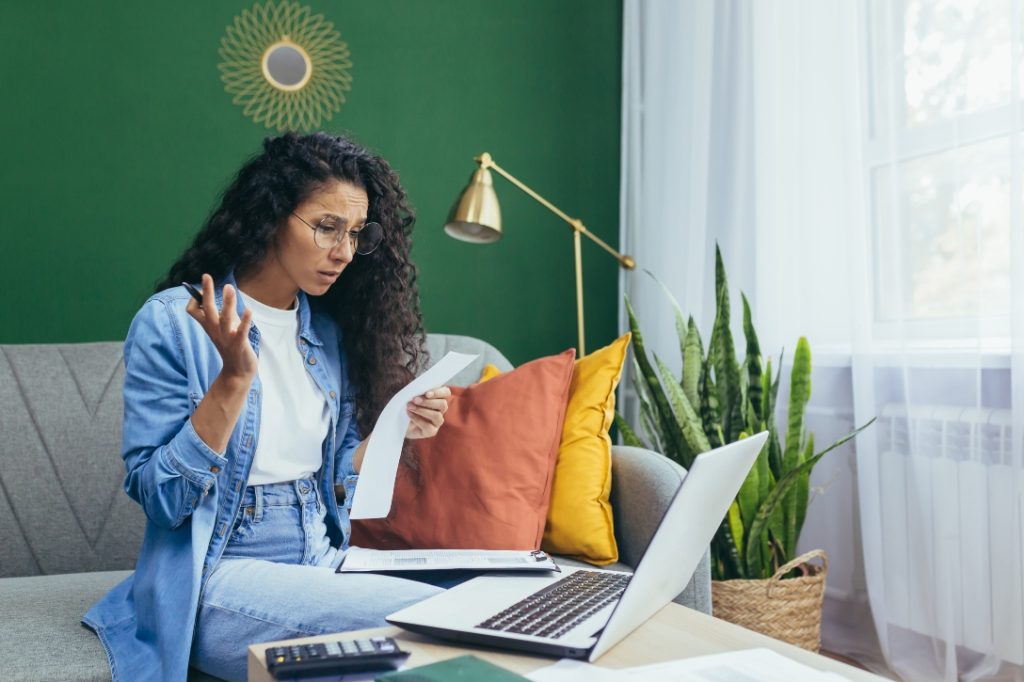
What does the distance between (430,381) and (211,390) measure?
0.30 meters

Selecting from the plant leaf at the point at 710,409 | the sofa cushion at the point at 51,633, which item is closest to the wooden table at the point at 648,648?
the sofa cushion at the point at 51,633

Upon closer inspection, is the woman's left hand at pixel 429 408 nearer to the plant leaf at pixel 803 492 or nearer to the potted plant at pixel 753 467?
the potted plant at pixel 753 467

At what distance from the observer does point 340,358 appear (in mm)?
1747

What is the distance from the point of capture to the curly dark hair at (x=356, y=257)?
5.21 feet

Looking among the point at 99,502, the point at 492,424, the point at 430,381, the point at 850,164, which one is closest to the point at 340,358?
the point at 492,424

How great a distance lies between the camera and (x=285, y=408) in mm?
1542

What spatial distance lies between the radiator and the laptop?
1219 mm

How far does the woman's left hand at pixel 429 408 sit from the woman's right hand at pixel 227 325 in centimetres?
32

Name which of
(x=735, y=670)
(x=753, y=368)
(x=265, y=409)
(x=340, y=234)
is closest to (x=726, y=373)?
(x=753, y=368)

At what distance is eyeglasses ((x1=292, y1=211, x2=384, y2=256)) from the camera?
157 cm

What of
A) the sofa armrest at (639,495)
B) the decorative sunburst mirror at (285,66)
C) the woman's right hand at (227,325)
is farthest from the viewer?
the decorative sunburst mirror at (285,66)

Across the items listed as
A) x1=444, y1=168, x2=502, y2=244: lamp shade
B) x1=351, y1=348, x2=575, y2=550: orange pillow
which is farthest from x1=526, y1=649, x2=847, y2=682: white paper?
x1=444, y1=168, x2=502, y2=244: lamp shade

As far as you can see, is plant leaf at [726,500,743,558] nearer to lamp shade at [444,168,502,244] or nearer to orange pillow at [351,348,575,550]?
orange pillow at [351,348,575,550]

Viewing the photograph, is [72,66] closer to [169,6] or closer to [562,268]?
[169,6]
